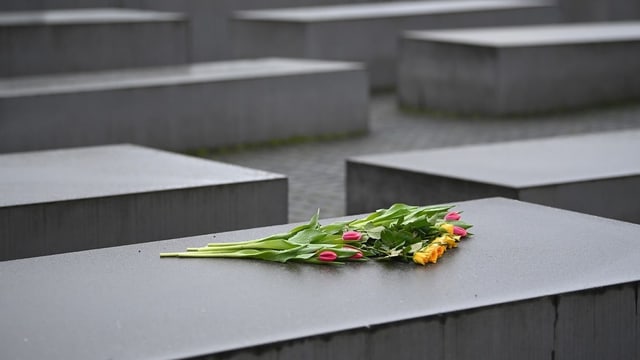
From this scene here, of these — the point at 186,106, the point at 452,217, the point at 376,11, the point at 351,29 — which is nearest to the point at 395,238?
the point at 452,217

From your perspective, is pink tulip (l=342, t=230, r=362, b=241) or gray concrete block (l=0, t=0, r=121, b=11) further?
gray concrete block (l=0, t=0, r=121, b=11)

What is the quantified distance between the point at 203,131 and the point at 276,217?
457cm

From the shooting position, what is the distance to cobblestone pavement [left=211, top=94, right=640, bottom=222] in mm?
9469

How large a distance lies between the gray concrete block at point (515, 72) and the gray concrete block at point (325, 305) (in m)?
8.89

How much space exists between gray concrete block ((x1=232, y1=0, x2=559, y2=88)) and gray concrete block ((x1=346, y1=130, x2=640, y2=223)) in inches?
300

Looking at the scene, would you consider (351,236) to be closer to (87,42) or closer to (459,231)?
(459,231)

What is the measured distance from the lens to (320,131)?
40.0ft

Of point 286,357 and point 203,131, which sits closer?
point 286,357

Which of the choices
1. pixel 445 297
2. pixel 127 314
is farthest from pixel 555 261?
pixel 127 314

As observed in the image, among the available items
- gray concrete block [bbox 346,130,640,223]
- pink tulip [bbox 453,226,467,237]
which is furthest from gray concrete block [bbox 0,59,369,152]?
pink tulip [bbox 453,226,467,237]

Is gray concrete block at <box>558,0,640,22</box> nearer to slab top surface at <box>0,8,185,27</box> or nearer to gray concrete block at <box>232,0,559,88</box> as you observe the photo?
gray concrete block at <box>232,0,559,88</box>

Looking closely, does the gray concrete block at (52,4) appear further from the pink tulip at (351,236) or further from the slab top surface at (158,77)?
the pink tulip at (351,236)

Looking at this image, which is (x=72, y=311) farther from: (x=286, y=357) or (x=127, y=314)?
(x=286, y=357)

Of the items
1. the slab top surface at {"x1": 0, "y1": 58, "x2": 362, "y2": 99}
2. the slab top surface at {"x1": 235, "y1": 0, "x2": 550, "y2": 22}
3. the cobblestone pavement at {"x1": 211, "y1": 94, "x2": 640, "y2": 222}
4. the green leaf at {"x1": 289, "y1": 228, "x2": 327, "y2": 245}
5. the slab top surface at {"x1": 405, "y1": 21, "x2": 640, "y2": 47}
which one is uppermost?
the green leaf at {"x1": 289, "y1": 228, "x2": 327, "y2": 245}
